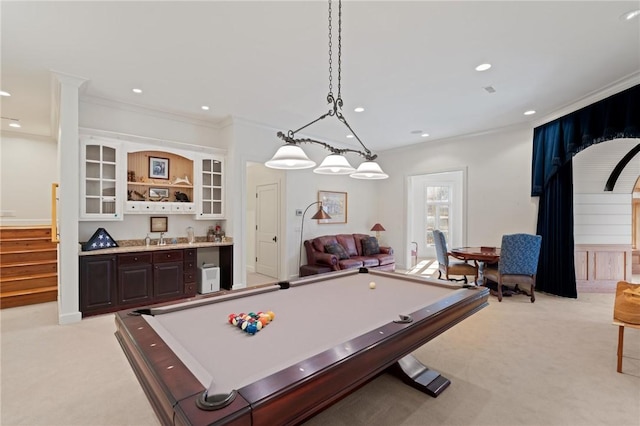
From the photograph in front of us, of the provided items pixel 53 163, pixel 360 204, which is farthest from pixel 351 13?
pixel 53 163

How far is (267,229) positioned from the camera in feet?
21.0

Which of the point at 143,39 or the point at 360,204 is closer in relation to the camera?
the point at 143,39

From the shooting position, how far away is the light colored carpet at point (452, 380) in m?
1.97

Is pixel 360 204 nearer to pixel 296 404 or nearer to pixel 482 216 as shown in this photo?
pixel 482 216

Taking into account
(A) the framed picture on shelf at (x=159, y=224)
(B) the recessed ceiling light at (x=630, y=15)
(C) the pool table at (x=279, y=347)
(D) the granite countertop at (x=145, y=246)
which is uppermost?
(B) the recessed ceiling light at (x=630, y=15)

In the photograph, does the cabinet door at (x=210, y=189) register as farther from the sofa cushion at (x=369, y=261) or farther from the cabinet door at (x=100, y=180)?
the sofa cushion at (x=369, y=261)

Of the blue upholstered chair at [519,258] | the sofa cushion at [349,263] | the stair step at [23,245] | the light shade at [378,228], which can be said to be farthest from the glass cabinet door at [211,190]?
the blue upholstered chair at [519,258]

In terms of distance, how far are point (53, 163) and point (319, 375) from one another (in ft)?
26.4

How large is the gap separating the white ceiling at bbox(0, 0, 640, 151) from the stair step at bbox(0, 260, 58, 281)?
2.44m

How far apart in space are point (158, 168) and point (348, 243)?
3.90 m

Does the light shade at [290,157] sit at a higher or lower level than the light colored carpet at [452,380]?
higher

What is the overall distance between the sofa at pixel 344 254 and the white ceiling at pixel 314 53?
103 inches

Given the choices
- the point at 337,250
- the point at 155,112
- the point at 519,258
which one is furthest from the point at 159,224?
the point at 519,258

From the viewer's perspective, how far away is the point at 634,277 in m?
6.15
